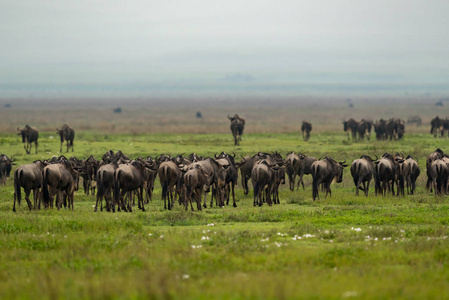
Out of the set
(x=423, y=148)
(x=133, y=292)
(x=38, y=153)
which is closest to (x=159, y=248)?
(x=133, y=292)

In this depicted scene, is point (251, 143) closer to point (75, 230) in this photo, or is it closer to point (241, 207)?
point (241, 207)

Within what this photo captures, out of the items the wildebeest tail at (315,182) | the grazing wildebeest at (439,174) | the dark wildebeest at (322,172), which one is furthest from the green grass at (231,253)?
the grazing wildebeest at (439,174)

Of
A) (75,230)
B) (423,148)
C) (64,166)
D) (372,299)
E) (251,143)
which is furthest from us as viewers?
(251,143)

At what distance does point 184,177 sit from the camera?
20.8 meters

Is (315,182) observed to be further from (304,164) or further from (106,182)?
(106,182)

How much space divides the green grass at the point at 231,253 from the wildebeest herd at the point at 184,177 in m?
0.94

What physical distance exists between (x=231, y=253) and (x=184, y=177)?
744cm

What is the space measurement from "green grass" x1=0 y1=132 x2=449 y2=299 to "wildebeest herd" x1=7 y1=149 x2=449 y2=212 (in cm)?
94

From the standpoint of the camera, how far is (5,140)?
52.0 meters

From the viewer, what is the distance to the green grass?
9812 millimetres

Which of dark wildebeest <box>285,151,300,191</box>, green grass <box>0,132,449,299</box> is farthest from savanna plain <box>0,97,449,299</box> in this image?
dark wildebeest <box>285,151,300,191</box>

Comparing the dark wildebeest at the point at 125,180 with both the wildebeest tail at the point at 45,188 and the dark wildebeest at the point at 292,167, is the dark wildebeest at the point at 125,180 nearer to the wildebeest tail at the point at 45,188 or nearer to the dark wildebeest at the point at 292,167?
the wildebeest tail at the point at 45,188

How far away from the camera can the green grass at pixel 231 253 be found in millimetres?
9812

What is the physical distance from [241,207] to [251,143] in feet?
93.5
